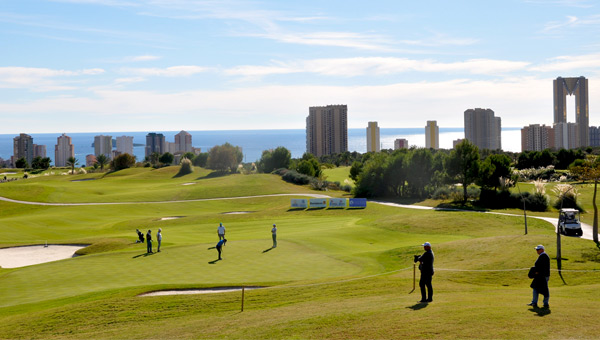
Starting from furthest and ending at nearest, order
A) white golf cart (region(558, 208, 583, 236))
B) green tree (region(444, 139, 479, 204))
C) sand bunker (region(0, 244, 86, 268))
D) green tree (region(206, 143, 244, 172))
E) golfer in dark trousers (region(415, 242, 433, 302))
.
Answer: green tree (region(206, 143, 244, 172)) → green tree (region(444, 139, 479, 204)) → white golf cart (region(558, 208, 583, 236)) → sand bunker (region(0, 244, 86, 268)) → golfer in dark trousers (region(415, 242, 433, 302))

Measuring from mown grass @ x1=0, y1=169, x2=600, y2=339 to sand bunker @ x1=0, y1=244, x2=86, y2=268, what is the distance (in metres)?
1.76

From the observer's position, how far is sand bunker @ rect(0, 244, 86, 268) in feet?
111

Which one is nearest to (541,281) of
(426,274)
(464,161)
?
(426,274)

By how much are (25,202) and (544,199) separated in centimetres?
7258

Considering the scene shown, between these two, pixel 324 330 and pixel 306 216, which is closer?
pixel 324 330

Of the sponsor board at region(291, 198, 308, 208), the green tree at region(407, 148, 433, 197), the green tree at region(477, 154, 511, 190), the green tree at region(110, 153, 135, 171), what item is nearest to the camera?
the sponsor board at region(291, 198, 308, 208)

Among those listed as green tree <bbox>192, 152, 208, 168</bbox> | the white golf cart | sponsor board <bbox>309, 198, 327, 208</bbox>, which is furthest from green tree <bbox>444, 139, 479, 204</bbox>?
green tree <bbox>192, 152, 208, 168</bbox>

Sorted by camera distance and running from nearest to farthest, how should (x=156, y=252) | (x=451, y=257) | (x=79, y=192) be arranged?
(x=451, y=257)
(x=156, y=252)
(x=79, y=192)

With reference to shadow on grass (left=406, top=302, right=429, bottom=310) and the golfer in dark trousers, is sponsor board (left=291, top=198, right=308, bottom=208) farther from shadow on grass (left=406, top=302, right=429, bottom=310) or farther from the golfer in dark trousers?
shadow on grass (left=406, top=302, right=429, bottom=310)

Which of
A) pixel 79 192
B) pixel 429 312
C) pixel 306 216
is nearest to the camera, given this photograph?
pixel 429 312

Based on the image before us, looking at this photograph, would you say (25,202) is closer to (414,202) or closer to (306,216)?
(306,216)

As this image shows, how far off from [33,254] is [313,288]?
25749mm

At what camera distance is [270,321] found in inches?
591

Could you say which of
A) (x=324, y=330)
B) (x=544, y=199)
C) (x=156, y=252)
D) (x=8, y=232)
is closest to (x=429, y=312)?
(x=324, y=330)
